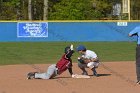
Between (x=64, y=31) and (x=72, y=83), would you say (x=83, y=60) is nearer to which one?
(x=72, y=83)

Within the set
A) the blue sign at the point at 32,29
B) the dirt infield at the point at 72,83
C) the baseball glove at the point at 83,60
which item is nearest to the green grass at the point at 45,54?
the dirt infield at the point at 72,83

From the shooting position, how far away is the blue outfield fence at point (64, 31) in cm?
3672

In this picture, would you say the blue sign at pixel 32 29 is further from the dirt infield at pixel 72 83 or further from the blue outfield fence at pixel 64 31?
the dirt infield at pixel 72 83

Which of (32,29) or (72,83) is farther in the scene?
(32,29)

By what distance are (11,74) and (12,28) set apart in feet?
70.7

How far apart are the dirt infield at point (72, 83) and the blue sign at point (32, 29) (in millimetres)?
19852

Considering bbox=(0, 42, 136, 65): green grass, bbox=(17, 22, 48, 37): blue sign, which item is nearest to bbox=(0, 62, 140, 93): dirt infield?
bbox=(0, 42, 136, 65): green grass

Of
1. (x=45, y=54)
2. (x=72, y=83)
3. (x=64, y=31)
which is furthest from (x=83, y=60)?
(x=64, y=31)

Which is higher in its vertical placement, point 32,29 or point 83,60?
point 32,29

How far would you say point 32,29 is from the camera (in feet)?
121

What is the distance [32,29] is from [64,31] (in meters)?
2.45

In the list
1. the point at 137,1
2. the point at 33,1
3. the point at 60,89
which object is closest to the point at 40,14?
the point at 33,1

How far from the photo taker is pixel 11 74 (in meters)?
15.6

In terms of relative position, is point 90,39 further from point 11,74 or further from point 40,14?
point 11,74
